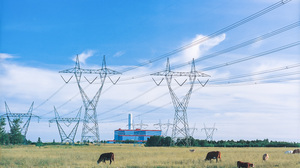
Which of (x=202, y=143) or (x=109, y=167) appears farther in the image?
(x=202, y=143)

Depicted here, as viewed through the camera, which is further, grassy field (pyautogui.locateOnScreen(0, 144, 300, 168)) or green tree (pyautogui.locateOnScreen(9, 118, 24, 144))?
green tree (pyautogui.locateOnScreen(9, 118, 24, 144))

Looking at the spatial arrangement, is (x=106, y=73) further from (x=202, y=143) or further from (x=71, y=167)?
(x=202, y=143)

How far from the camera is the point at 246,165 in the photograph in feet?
82.3

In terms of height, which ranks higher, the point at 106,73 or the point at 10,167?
the point at 106,73

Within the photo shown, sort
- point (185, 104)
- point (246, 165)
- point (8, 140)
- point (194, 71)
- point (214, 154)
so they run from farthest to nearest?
point (8, 140), point (185, 104), point (194, 71), point (214, 154), point (246, 165)

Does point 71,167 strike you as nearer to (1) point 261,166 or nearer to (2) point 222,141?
(1) point 261,166

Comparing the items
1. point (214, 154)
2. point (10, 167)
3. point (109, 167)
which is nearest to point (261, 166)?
point (214, 154)

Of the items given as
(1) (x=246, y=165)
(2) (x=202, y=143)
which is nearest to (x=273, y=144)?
(2) (x=202, y=143)

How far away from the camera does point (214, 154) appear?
110ft

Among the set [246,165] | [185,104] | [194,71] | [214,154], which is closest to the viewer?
[246,165]

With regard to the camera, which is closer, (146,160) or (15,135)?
(146,160)

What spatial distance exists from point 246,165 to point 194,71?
35.4 meters

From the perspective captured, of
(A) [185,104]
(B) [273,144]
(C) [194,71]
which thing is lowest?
(B) [273,144]

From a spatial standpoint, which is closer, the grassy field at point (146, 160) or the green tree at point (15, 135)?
the grassy field at point (146, 160)
